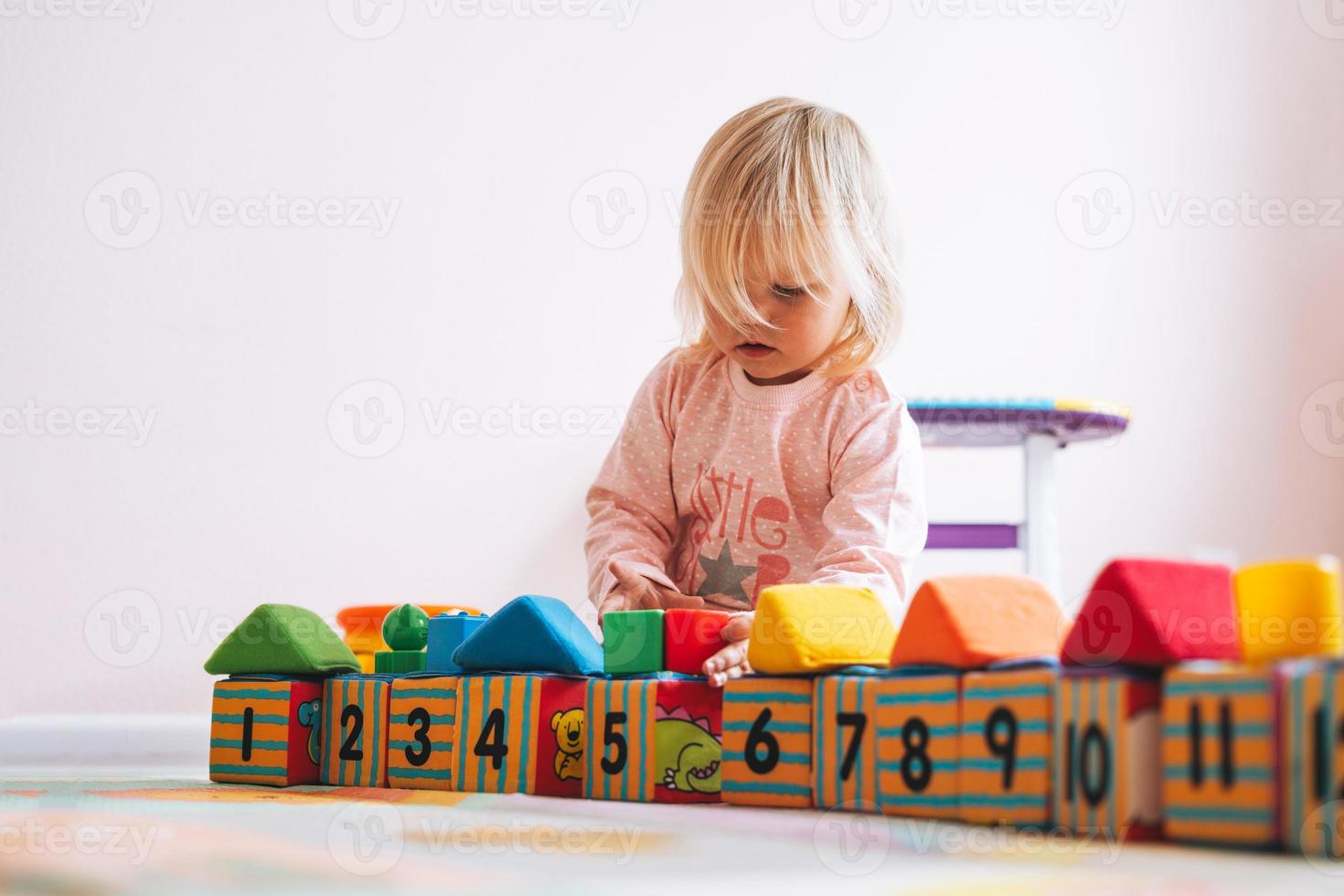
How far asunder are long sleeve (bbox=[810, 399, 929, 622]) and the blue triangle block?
0.63ft

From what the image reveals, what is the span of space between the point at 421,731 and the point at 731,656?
219 millimetres

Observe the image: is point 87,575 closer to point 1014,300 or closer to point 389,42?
point 389,42

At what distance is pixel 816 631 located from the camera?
26.6 inches

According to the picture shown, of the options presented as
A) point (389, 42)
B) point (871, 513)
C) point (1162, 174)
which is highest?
point (389, 42)

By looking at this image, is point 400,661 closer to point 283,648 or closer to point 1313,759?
point 283,648

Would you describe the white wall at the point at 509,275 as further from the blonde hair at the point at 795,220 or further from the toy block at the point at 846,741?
the toy block at the point at 846,741

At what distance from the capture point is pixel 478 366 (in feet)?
6.56

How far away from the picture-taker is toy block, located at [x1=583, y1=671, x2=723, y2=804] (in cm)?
74

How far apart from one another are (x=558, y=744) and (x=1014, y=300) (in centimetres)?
153

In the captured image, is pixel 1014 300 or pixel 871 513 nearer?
pixel 871 513

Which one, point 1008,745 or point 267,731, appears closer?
point 1008,745

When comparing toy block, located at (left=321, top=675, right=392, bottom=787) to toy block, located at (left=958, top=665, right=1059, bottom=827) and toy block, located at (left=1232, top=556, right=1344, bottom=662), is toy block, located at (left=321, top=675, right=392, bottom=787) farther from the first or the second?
toy block, located at (left=1232, top=556, right=1344, bottom=662)

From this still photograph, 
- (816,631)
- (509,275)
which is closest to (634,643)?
(816,631)

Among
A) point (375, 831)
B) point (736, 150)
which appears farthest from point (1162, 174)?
point (375, 831)
